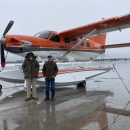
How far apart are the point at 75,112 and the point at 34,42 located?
4796 mm

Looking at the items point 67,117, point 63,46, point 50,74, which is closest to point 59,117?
point 67,117

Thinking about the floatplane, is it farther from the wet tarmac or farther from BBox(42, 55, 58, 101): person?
the wet tarmac

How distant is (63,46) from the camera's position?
9.89 meters

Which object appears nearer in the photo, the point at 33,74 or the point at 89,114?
the point at 89,114

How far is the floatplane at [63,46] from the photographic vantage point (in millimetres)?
7719

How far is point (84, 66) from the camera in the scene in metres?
10.1

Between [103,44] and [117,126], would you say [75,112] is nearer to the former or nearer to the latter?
[117,126]

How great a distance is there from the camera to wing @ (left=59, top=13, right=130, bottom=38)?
844 cm

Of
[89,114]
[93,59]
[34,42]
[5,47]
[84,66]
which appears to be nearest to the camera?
[89,114]

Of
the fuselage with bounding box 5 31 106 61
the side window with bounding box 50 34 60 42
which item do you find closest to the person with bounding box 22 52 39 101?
the fuselage with bounding box 5 31 106 61

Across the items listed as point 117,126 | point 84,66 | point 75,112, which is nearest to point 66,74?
point 84,66

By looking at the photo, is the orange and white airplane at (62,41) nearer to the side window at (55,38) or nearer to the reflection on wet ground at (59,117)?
the side window at (55,38)

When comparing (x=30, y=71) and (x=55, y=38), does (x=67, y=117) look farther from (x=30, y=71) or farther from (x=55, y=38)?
(x=55, y=38)

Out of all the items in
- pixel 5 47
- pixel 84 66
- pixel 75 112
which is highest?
pixel 5 47
